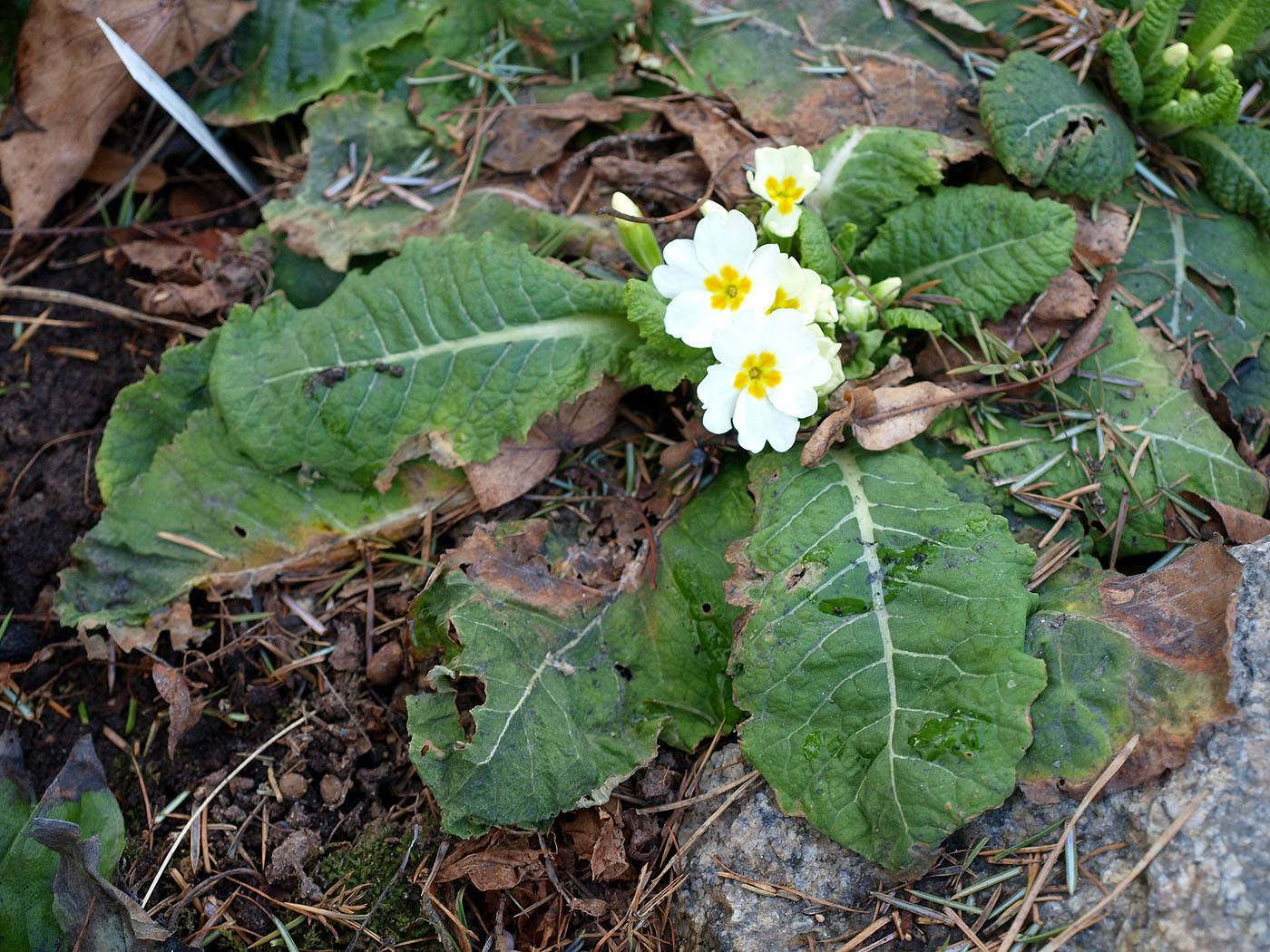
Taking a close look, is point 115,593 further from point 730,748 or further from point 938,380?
point 938,380

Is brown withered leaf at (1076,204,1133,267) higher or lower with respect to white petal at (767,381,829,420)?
higher

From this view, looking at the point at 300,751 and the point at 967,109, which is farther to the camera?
the point at 967,109

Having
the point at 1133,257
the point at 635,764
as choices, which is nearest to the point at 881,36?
the point at 1133,257

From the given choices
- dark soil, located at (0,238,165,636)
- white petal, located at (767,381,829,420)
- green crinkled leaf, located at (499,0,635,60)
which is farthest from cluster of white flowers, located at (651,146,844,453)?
dark soil, located at (0,238,165,636)

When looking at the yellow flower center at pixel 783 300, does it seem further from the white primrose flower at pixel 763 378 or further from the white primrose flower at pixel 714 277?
the white primrose flower at pixel 763 378

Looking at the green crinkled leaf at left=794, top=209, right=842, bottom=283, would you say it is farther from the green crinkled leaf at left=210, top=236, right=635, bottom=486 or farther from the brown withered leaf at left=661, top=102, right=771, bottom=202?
the green crinkled leaf at left=210, top=236, right=635, bottom=486

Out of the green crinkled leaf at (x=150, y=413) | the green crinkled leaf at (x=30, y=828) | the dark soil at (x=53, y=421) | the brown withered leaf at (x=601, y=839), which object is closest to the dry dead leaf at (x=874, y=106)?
the green crinkled leaf at (x=150, y=413)
